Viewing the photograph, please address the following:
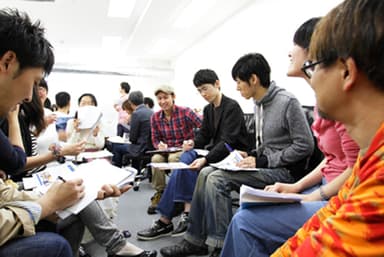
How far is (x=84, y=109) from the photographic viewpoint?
8.85 feet

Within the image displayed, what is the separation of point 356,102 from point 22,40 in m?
0.92

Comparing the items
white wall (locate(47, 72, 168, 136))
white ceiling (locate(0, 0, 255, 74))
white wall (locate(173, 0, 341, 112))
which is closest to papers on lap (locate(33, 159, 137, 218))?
white wall (locate(173, 0, 341, 112))

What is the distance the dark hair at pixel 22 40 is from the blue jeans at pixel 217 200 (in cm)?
111

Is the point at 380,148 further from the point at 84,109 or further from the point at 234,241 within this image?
the point at 84,109

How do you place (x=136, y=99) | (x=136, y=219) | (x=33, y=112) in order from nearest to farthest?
(x=33, y=112) < (x=136, y=219) < (x=136, y=99)

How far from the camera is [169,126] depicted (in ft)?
9.36

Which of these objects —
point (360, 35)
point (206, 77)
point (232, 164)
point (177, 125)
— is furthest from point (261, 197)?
point (177, 125)

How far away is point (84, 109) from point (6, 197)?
6.09ft

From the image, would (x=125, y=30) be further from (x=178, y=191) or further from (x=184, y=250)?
(x=184, y=250)

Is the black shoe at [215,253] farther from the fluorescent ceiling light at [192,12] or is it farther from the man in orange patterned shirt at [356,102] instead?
the fluorescent ceiling light at [192,12]

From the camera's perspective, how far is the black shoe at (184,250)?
1.71 metres

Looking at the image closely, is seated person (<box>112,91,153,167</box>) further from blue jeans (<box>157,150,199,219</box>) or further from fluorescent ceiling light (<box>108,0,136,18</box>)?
fluorescent ceiling light (<box>108,0,136,18</box>)

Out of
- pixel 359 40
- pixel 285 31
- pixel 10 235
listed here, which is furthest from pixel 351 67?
pixel 285 31

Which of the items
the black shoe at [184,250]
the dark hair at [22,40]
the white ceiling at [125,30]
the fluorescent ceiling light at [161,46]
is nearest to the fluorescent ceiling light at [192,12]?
the white ceiling at [125,30]
